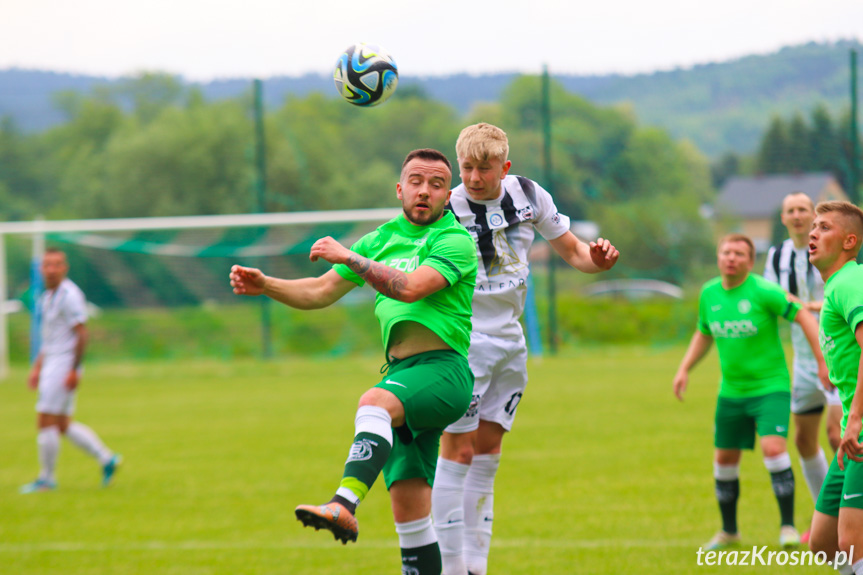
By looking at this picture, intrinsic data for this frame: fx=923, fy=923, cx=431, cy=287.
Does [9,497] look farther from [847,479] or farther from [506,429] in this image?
[847,479]

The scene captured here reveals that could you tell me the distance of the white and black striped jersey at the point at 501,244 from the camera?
196 inches

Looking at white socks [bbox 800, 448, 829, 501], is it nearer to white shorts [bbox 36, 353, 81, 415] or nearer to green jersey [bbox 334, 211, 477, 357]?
green jersey [bbox 334, 211, 477, 357]

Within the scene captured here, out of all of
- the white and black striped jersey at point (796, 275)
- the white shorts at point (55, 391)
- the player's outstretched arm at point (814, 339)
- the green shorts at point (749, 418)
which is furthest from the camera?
the white shorts at point (55, 391)

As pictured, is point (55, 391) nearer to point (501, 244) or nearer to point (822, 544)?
point (501, 244)

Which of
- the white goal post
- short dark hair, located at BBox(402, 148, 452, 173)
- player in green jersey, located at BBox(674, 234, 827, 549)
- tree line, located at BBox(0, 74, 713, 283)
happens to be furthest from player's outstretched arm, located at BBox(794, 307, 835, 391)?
the white goal post

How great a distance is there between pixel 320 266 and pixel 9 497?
11649mm

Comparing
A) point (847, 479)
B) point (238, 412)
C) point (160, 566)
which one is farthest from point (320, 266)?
point (847, 479)

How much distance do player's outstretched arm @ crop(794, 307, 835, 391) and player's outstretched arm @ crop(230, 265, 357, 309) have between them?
9.52 ft

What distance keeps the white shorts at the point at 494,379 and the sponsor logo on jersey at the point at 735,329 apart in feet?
5.11

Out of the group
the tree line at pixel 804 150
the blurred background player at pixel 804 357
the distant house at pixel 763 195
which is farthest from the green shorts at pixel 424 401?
the tree line at pixel 804 150

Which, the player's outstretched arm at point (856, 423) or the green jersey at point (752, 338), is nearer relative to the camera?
the player's outstretched arm at point (856, 423)

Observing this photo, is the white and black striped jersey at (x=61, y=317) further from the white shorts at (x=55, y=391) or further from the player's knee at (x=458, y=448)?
the player's knee at (x=458, y=448)

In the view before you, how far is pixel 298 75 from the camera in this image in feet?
89.6

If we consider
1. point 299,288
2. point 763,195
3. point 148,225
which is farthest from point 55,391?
point 763,195
